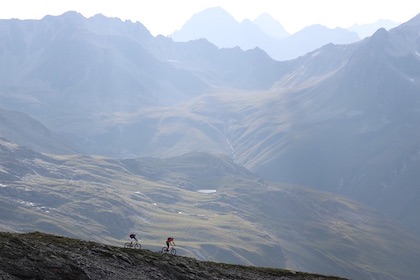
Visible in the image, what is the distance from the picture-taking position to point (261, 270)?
235ft

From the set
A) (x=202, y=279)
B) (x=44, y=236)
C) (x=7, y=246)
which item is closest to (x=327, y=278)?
(x=202, y=279)

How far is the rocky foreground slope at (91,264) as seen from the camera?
169ft

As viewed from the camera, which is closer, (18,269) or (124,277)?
(18,269)

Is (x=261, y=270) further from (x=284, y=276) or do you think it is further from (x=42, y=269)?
(x=42, y=269)

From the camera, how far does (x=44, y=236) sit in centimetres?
6341

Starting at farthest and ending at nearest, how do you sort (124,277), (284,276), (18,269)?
(284,276) → (124,277) → (18,269)

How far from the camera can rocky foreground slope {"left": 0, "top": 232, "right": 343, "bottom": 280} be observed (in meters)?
51.4

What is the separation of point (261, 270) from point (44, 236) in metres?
24.5

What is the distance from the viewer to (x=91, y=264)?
56156 millimetres

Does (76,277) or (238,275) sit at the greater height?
(238,275)

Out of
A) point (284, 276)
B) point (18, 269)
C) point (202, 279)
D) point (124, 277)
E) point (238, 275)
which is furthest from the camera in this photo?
point (284, 276)

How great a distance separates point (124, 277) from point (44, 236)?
39.7 feet

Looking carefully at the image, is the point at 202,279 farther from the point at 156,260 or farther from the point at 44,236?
the point at 44,236

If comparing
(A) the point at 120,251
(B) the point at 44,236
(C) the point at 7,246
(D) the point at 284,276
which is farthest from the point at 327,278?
(C) the point at 7,246
